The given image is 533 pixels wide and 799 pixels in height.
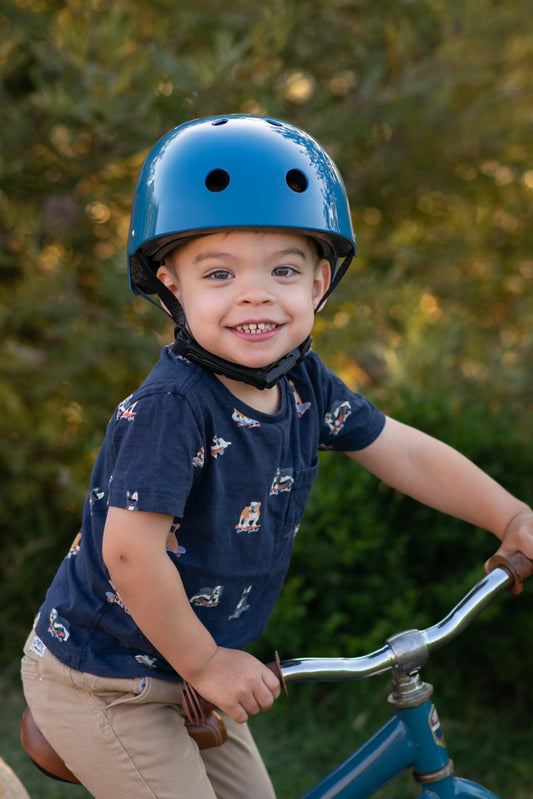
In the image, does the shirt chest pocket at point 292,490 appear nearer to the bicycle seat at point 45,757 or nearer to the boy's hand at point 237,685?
the boy's hand at point 237,685

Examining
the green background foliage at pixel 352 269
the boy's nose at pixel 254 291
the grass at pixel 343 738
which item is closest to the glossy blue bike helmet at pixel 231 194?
the boy's nose at pixel 254 291

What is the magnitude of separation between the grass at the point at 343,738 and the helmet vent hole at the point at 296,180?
2506mm

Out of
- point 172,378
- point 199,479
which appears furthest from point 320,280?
point 199,479

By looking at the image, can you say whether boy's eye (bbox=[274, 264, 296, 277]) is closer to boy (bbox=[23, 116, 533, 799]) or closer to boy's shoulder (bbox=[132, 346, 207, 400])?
boy (bbox=[23, 116, 533, 799])

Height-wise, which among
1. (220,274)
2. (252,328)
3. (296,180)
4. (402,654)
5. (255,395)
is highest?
(296,180)

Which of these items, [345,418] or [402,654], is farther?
[345,418]

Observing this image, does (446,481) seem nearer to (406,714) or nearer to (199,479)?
(406,714)

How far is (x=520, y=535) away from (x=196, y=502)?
0.80 m

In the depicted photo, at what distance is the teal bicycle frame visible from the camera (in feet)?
5.78

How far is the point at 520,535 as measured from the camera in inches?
81.0

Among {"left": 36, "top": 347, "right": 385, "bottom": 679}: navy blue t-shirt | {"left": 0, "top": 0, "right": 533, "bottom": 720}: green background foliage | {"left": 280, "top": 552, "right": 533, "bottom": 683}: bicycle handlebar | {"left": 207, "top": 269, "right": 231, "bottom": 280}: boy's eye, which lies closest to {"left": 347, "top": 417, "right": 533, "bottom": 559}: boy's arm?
{"left": 280, "top": 552, "right": 533, "bottom": 683}: bicycle handlebar

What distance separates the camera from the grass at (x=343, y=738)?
137 inches

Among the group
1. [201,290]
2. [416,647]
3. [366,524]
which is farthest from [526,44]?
[416,647]

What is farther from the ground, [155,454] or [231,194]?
[231,194]
